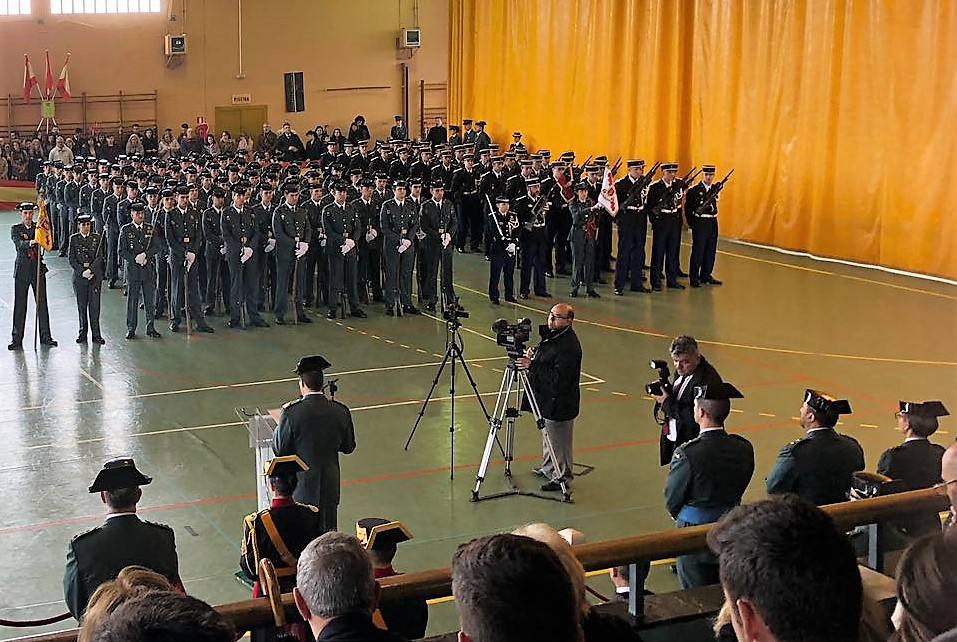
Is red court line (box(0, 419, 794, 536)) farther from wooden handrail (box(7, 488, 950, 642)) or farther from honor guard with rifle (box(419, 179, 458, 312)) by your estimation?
honor guard with rifle (box(419, 179, 458, 312))

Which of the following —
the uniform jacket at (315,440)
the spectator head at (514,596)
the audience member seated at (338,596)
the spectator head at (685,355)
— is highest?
the spectator head at (514,596)

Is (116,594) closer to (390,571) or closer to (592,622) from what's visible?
(592,622)

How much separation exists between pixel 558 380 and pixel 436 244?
326 inches

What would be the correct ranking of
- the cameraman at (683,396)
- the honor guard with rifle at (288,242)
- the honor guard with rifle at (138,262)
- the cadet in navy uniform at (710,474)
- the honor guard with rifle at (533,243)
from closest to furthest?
the cadet in navy uniform at (710,474)
the cameraman at (683,396)
the honor guard with rifle at (138,262)
the honor guard with rifle at (288,242)
the honor guard with rifle at (533,243)

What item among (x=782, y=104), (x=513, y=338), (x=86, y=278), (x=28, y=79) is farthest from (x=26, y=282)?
(x=28, y=79)

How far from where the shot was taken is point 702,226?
1909 cm

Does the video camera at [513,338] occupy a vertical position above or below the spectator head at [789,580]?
below

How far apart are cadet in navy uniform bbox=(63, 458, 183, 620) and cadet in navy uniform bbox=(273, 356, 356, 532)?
202 cm

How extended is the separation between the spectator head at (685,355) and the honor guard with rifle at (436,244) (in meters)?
9.12

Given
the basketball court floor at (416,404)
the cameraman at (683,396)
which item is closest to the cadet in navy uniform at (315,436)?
the basketball court floor at (416,404)

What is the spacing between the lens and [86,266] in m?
15.1

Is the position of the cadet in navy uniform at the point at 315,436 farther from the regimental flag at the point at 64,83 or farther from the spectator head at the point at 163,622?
the regimental flag at the point at 64,83

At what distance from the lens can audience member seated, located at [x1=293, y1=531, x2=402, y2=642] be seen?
316cm

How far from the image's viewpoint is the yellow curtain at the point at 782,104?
66.8ft
